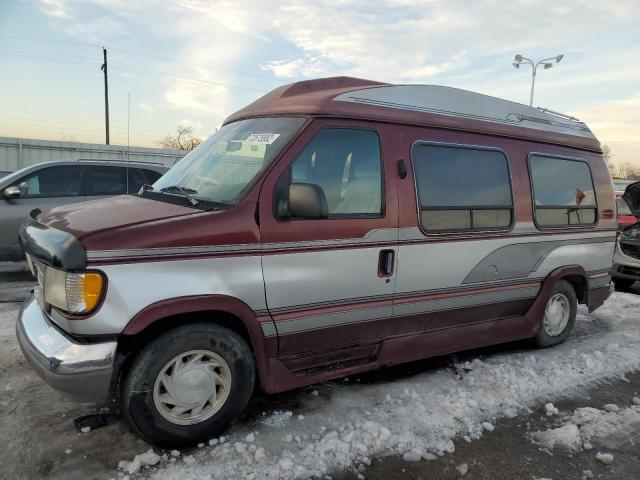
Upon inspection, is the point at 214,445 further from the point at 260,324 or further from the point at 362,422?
the point at 362,422

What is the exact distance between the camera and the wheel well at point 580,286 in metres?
5.17

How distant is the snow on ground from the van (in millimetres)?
239

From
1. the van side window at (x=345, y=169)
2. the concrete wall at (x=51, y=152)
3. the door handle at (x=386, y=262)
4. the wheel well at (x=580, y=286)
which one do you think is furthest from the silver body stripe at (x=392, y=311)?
the concrete wall at (x=51, y=152)

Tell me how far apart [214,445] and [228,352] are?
1.89 feet

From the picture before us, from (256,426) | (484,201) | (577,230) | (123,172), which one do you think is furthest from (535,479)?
(123,172)

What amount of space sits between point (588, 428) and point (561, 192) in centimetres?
242

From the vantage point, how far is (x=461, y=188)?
4.04 m

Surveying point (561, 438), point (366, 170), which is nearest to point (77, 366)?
point (366, 170)

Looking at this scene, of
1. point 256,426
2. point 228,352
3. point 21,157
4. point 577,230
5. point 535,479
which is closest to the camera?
point 535,479

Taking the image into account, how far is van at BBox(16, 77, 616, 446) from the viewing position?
2.68m

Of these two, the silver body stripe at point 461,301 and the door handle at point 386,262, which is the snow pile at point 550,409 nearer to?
the silver body stripe at point 461,301

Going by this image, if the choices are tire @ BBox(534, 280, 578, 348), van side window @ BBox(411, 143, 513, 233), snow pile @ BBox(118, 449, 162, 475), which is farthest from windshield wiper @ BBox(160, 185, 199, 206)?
tire @ BBox(534, 280, 578, 348)

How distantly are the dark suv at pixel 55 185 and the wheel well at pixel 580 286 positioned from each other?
6.33m

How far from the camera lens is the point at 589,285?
17.2 ft
